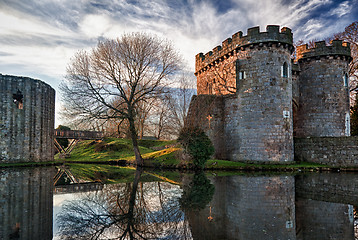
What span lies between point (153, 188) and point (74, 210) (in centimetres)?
356

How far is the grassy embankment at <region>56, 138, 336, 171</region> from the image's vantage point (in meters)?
17.1

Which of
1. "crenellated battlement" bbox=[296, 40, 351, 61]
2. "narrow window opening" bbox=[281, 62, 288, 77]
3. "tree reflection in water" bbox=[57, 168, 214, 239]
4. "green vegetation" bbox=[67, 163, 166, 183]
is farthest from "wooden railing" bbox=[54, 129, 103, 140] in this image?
"crenellated battlement" bbox=[296, 40, 351, 61]

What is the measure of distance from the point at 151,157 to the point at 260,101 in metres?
9.69

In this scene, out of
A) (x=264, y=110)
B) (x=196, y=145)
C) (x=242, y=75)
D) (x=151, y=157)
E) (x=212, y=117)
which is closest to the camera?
(x=196, y=145)

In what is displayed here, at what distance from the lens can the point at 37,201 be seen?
7.79 meters

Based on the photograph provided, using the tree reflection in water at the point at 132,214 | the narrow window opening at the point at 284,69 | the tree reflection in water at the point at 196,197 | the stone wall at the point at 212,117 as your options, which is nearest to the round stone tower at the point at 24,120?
the stone wall at the point at 212,117

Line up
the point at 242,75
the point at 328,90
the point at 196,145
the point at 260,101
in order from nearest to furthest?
the point at 196,145
the point at 260,101
the point at 242,75
the point at 328,90

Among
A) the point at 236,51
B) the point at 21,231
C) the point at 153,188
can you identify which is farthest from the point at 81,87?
the point at 21,231

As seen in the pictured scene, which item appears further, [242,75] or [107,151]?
[107,151]

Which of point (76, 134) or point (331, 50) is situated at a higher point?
point (331, 50)

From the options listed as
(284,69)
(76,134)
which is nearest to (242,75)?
(284,69)

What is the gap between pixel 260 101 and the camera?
17703 millimetres

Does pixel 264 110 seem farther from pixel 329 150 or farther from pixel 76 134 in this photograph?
pixel 76 134

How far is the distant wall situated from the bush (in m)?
7.19
